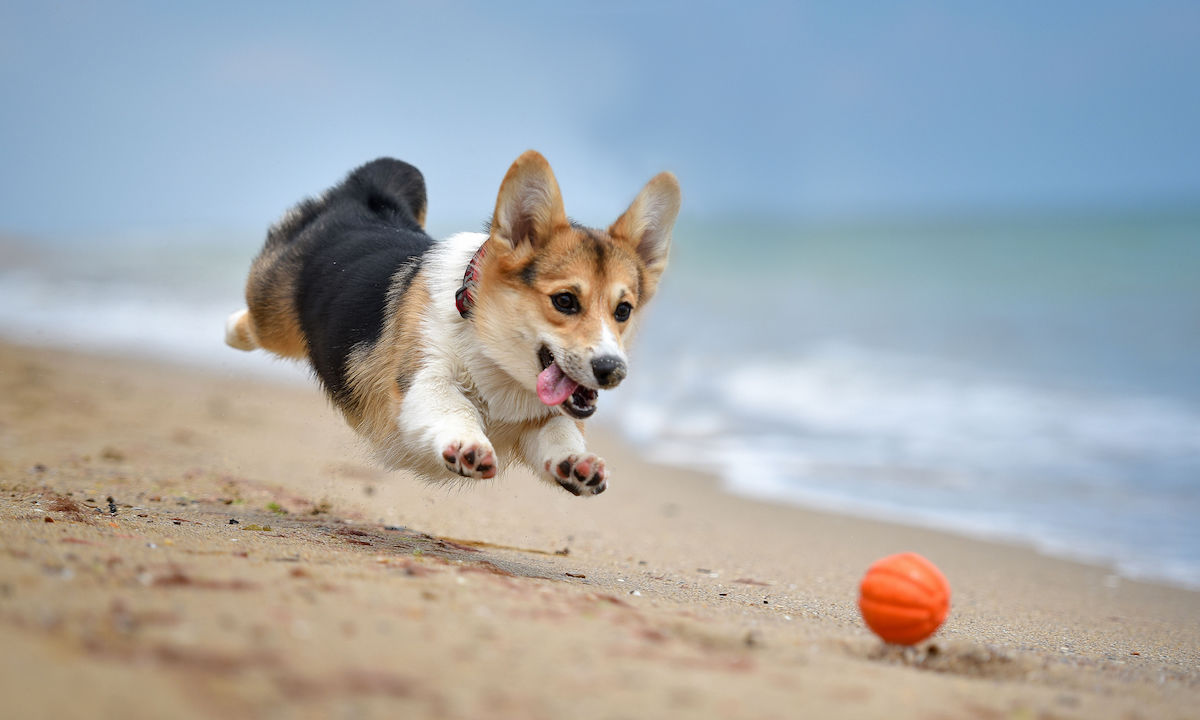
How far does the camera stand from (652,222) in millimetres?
4480

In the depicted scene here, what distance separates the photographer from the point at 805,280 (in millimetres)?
23656

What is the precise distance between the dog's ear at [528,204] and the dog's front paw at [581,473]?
87cm

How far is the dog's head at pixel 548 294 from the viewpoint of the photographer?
12.7 ft

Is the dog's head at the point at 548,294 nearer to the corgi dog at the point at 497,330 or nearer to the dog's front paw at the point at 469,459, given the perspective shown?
the corgi dog at the point at 497,330

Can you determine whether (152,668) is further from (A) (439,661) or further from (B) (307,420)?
(B) (307,420)

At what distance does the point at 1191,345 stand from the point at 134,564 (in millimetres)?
13469

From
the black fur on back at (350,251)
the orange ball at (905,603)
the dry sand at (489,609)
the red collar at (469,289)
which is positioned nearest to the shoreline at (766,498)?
the dry sand at (489,609)

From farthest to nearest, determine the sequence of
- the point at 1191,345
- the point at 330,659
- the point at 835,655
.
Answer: the point at 1191,345 → the point at 835,655 → the point at 330,659

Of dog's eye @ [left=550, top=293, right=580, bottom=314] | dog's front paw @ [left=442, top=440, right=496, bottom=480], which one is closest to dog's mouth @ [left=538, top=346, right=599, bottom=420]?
dog's eye @ [left=550, top=293, right=580, bottom=314]

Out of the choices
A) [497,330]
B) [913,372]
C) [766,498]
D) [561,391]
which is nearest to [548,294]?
[497,330]

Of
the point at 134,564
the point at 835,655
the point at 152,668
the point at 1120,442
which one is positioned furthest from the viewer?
the point at 1120,442

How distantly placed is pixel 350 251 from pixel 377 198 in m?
0.89

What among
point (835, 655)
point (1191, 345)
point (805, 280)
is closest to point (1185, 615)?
point (835, 655)

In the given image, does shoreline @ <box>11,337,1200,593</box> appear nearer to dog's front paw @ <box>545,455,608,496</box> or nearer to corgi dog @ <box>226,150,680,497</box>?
corgi dog @ <box>226,150,680,497</box>
